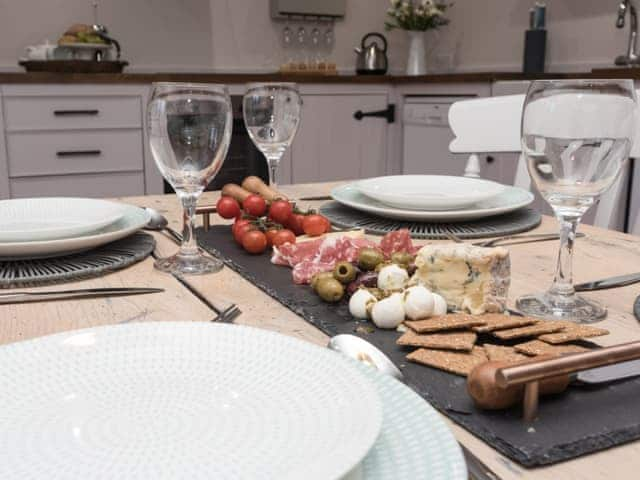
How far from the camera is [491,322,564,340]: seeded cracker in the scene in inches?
19.5

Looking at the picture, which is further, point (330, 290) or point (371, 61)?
point (371, 61)

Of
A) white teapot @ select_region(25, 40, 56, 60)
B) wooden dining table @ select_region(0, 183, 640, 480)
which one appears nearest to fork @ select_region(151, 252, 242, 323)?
wooden dining table @ select_region(0, 183, 640, 480)

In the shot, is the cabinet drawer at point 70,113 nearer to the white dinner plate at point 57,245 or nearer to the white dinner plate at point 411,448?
the white dinner plate at point 57,245

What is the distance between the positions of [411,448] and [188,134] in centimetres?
50

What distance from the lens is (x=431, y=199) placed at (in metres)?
0.96

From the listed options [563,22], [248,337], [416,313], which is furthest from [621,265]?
[563,22]

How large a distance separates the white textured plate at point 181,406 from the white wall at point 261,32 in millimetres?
3271

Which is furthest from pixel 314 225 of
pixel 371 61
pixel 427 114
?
pixel 371 61

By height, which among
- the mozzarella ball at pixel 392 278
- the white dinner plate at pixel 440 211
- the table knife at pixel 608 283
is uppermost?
the white dinner plate at pixel 440 211

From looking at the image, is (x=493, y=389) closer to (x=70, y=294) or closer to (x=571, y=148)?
(x=571, y=148)

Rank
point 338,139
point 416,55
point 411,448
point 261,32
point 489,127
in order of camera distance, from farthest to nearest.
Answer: point 261,32 → point 416,55 → point 338,139 → point 489,127 → point 411,448

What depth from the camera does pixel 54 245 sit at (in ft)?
2.47

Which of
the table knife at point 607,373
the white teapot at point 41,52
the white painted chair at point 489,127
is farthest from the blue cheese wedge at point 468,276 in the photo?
the white teapot at point 41,52

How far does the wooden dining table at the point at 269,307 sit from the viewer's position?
371mm
